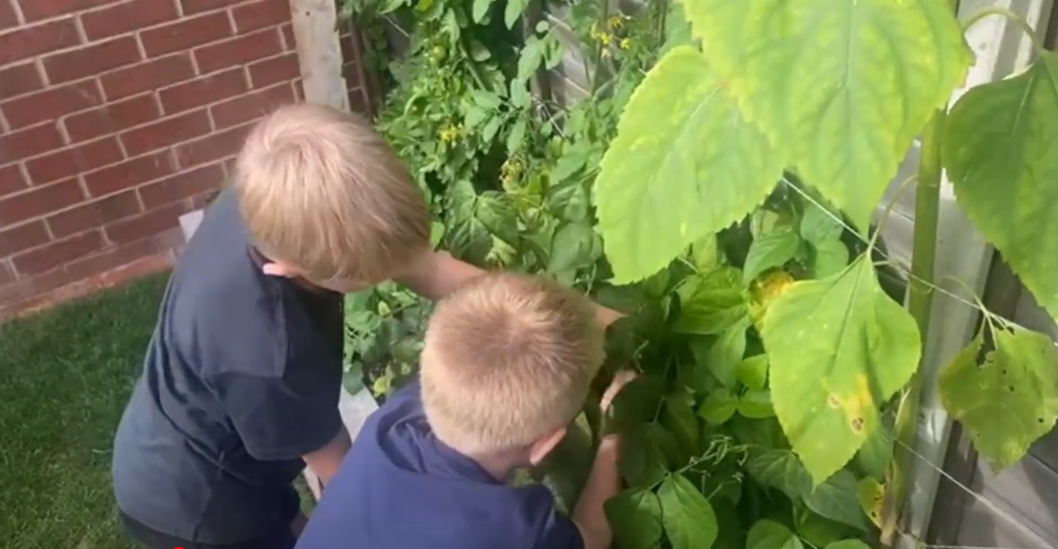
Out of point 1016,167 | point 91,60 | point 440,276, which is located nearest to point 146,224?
point 91,60

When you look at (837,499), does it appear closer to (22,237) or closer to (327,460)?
(327,460)

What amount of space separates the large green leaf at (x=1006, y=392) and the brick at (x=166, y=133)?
210 centimetres

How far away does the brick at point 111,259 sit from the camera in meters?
2.74

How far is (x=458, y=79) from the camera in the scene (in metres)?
2.14

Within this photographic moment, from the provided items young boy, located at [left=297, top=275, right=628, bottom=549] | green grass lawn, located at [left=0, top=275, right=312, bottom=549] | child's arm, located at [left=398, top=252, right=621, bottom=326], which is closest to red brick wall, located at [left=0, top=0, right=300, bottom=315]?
green grass lawn, located at [left=0, top=275, right=312, bottom=549]

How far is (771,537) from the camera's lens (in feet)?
4.44

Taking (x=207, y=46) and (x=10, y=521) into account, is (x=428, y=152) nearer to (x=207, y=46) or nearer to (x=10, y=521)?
(x=207, y=46)

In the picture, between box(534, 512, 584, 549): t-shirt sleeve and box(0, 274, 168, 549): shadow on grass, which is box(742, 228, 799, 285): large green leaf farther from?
box(0, 274, 168, 549): shadow on grass

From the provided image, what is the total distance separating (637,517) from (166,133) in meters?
1.83

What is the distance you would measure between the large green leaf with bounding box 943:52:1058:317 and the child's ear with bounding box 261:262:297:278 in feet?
2.62

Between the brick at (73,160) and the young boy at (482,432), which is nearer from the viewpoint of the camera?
the young boy at (482,432)

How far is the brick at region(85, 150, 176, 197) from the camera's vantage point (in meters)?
2.67

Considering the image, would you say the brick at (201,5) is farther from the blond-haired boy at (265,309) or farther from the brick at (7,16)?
the blond-haired boy at (265,309)

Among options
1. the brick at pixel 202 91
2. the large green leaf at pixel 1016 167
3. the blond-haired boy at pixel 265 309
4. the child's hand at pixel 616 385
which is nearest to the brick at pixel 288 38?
the brick at pixel 202 91
